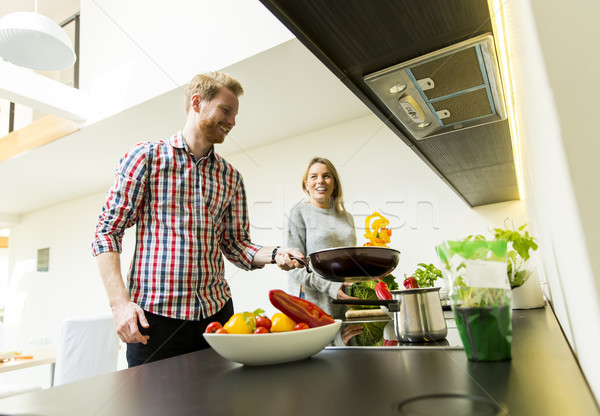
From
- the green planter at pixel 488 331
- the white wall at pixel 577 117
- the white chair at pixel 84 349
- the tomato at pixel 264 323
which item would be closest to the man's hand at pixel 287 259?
the tomato at pixel 264 323

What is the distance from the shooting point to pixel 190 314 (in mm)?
1163

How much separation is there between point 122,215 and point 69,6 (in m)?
4.19

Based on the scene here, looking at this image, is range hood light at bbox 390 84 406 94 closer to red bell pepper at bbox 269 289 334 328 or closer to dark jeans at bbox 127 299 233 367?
red bell pepper at bbox 269 289 334 328

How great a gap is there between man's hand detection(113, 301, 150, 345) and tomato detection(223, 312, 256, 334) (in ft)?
1.33

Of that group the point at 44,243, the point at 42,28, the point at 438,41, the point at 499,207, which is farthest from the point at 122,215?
the point at 44,243

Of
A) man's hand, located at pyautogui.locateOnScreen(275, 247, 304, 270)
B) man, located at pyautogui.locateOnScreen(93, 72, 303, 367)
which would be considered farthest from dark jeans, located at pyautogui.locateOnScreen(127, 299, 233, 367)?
man's hand, located at pyautogui.locateOnScreen(275, 247, 304, 270)

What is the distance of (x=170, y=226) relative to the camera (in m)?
1.22

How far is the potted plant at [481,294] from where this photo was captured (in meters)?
0.53

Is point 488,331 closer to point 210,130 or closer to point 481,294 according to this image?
point 481,294

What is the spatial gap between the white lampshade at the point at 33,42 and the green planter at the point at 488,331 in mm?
2334

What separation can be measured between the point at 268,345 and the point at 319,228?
1319mm

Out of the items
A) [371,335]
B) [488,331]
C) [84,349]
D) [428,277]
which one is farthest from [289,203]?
[488,331]

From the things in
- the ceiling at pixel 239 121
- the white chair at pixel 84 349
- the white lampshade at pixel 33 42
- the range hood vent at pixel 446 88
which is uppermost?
the white lampshade at pixel 33 42

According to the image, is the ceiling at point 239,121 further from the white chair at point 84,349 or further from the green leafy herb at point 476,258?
the green leafy herb at point 476,258
